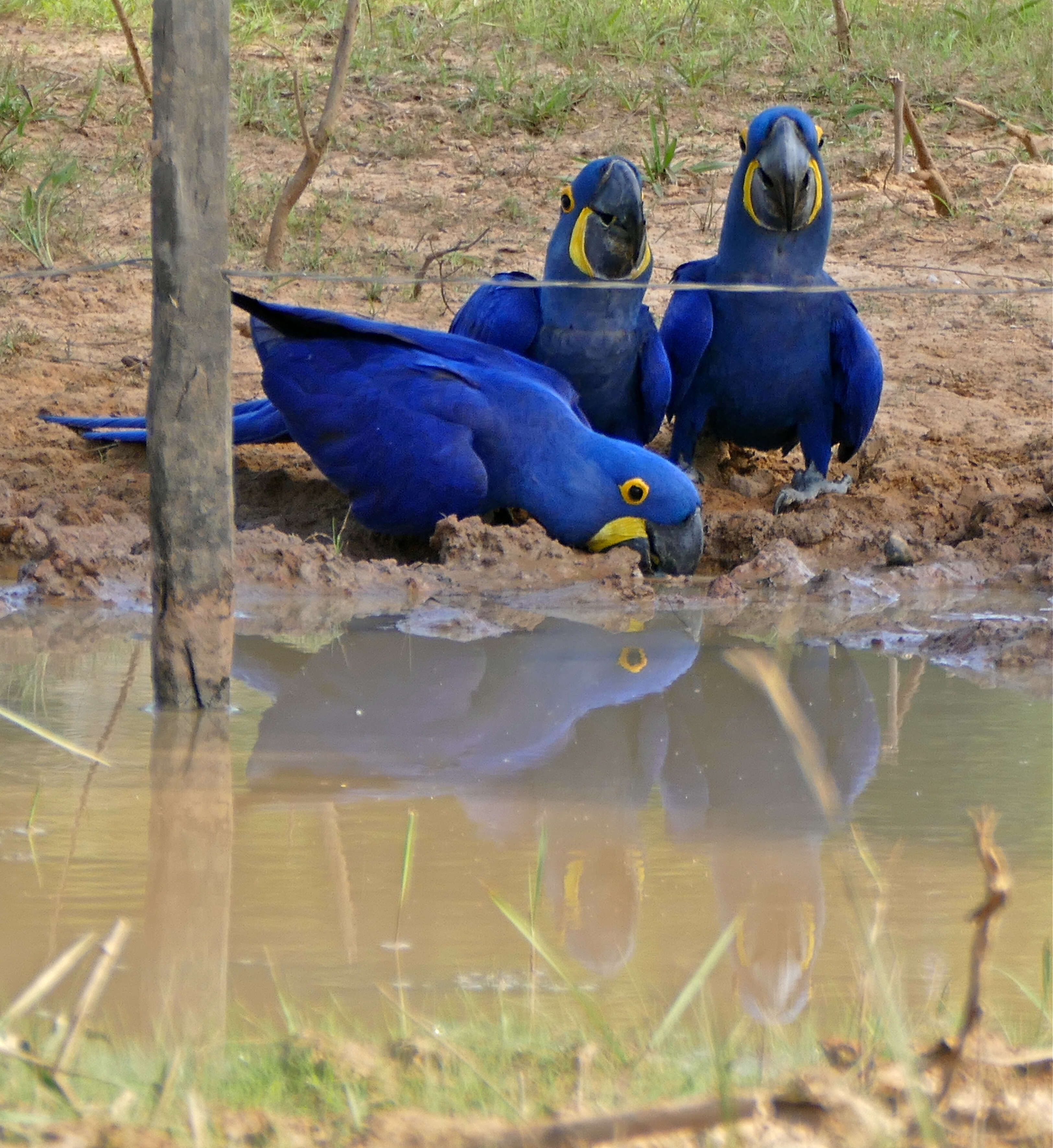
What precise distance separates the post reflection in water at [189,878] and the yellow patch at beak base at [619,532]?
5.26 ft

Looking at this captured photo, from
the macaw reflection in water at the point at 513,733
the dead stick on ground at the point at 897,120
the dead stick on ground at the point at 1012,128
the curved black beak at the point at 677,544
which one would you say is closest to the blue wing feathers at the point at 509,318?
the curved black beak at the point at 677,544

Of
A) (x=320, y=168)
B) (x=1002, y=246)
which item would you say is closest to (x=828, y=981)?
(x=1002, y=246)

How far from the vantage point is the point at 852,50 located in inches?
311

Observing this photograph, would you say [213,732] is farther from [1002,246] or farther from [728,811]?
[1002,246]

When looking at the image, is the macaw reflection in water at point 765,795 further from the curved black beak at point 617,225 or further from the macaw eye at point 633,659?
the curved black beak at point 617,225

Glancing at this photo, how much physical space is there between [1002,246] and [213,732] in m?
4.98

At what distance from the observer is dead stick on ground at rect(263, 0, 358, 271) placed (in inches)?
179

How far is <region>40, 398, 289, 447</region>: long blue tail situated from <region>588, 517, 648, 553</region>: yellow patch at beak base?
3.37 ft

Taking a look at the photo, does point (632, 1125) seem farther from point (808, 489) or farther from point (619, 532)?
point (808, 489)

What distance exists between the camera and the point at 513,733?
2533 millimetres

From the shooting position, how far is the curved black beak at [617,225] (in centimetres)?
410

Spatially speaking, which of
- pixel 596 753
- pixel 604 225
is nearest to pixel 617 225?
pixel 604 225

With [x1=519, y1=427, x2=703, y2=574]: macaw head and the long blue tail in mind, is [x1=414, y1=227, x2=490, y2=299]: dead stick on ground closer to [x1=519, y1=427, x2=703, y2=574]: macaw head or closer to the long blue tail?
the long blue tail

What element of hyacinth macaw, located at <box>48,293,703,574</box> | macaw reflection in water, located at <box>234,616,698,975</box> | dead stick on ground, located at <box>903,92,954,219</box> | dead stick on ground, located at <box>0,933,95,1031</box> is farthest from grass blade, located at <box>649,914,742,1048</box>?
dead stick on ground, located at <box>903,92,954,219</box>
